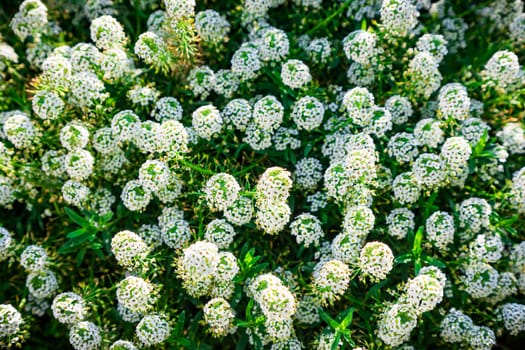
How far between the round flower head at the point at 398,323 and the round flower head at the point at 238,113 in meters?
1.98

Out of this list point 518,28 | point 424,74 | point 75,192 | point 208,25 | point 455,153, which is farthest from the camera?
point 518,28

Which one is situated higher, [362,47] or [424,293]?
[362,47]

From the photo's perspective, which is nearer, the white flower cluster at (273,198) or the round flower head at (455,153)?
the white flower cluster at (273,198)

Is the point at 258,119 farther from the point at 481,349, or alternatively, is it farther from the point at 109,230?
the point at 481,349

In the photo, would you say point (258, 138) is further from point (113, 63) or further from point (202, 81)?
point (113, 63)

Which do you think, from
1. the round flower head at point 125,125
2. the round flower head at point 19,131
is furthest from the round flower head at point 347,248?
the round flower head at point 19,131

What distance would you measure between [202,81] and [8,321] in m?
2.67

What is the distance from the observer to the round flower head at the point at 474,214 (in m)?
5.12

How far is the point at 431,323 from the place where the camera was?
546cm

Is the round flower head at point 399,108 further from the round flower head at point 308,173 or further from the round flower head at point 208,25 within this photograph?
the round flower head at point 208,25

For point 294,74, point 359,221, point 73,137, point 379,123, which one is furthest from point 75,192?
point 379,123

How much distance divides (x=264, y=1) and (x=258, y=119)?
134cm

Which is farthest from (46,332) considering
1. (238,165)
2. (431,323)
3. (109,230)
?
(431,323)

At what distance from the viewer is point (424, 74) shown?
537 cm
